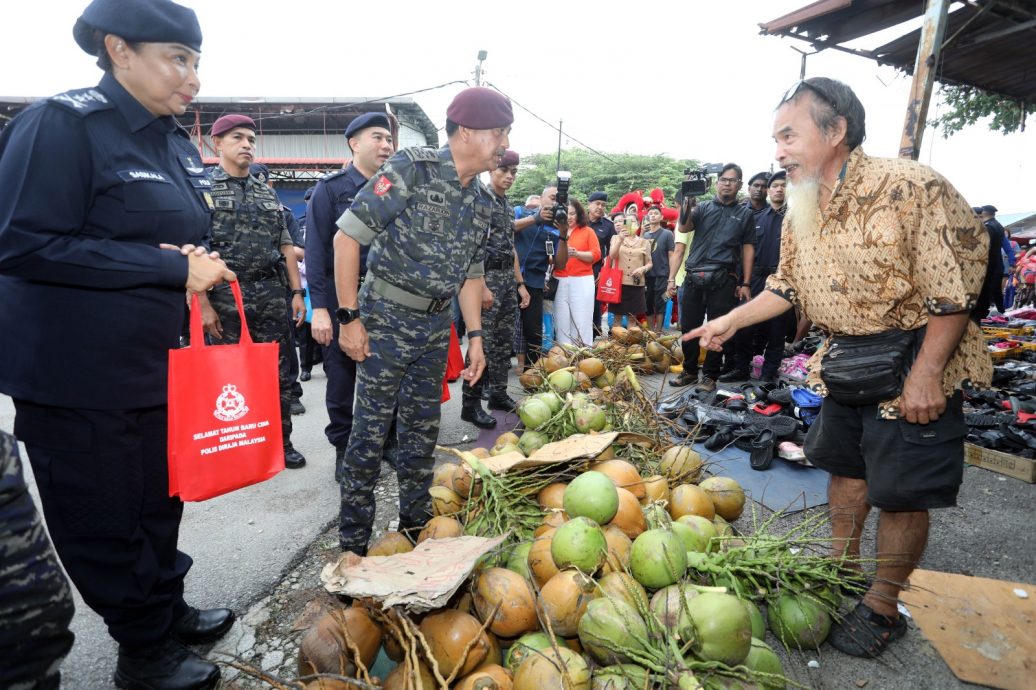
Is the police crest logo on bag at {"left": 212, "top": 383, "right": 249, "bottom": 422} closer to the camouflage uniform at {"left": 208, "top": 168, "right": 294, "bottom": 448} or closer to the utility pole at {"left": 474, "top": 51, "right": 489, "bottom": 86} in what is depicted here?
the camouflage uniform at {"left": 208, "top": 168, "right": 294, "bottom": 448}

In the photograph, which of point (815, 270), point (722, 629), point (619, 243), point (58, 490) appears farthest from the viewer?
point (619, 243)

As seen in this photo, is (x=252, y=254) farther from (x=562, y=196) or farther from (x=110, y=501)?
(x=562, y=196)

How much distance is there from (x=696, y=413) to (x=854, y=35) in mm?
5342

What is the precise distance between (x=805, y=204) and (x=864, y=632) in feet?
5.68

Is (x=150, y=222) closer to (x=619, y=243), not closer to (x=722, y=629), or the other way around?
(x=722, y=629)

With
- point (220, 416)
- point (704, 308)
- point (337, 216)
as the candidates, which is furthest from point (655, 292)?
point (220, 416)

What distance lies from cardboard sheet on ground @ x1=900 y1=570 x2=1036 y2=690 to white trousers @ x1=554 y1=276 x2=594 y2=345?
4.13m

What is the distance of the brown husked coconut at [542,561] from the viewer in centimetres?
190

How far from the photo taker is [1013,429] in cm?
408

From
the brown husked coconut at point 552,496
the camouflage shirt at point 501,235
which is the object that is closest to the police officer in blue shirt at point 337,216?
the camouflage shirt at point 501,235

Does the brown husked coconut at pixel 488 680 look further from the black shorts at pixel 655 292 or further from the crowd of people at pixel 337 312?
the black shorts at pixel 655 292

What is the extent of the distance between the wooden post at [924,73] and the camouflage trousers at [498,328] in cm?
405

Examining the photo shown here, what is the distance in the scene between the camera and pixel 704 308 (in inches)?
236

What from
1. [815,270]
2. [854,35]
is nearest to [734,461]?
[815,270]
